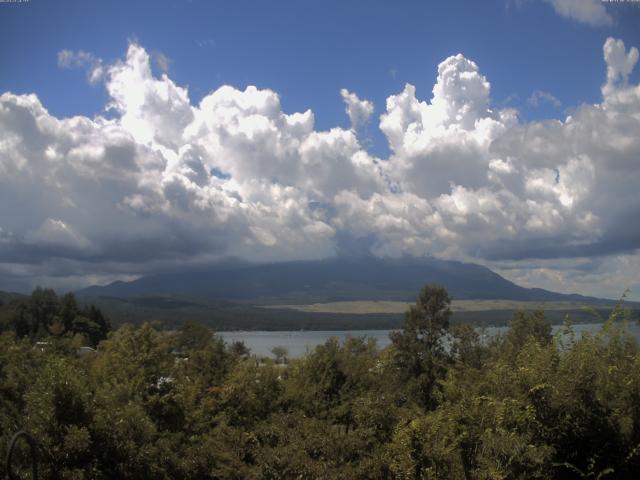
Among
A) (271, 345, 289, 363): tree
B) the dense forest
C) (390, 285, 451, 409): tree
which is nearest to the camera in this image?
the dense forest

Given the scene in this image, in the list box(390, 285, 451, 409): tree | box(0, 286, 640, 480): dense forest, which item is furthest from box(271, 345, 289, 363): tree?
box(0, 286, 640, 480): dense forest

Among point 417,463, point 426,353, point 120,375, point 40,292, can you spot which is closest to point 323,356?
point 120,375

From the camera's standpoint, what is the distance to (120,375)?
19.9m

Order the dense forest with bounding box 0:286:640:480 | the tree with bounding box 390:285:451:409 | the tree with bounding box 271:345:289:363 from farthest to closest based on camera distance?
the tree with bounding box 390:285:451:409 < the tree with bounding box 271:345:289:363 < the dense forest with bounding box 0:286:640:480

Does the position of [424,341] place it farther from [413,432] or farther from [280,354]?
[413,432]

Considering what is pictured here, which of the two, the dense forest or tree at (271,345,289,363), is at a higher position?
the dense forest

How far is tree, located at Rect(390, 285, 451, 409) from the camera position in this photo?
42.2 meters

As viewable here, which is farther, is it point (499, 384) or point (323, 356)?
point (323, 356)

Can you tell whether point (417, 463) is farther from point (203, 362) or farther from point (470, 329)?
point (470, 329)

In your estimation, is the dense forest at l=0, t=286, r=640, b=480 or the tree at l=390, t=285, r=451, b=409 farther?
the tree at l=390, t=285, r=451, b=409

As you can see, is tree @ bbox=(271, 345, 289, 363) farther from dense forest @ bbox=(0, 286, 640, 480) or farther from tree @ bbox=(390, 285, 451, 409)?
dense forest @ bbox=(0, 286, 640, 480)

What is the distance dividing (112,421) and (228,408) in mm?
8415

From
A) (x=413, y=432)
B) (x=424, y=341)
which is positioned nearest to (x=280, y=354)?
(x=424, y=341)

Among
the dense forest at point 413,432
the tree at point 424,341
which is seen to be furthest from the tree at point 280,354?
the dense forest at point 413,432
